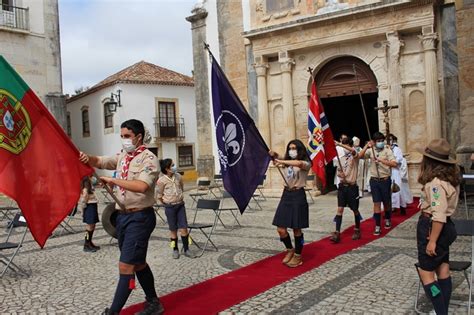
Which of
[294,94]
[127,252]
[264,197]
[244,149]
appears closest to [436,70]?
[294,94]

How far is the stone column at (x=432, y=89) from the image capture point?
13008 mm

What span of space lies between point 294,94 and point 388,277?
10.3 metres

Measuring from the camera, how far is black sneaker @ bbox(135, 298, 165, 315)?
4609 millimetres

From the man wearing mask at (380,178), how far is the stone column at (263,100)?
7112 mm

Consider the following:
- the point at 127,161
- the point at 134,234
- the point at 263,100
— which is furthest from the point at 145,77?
the point at 134,234

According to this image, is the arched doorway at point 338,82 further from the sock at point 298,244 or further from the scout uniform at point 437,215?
the scout uniform at point 437,215

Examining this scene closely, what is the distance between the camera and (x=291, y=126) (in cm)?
1530

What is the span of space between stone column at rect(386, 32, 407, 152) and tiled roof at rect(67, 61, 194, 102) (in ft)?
59.3

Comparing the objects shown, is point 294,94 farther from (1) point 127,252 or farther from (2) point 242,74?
(1) point 127,252

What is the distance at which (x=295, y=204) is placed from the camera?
6402 mm

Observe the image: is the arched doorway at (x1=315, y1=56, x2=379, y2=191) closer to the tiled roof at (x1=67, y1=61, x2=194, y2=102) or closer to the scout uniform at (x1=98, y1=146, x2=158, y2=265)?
the scout uniform at (x1=98, y1=146, x2=158, y2=265)

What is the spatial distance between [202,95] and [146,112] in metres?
11.9

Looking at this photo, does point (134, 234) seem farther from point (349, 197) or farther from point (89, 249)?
point (349, 197)

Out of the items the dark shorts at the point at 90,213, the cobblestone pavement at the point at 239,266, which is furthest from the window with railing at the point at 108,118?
the dark shorts at the point at 90,213
